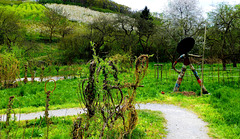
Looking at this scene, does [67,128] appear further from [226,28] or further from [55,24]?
[55,24]

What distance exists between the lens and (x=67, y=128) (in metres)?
4.88

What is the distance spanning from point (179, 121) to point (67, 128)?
3.15 metres

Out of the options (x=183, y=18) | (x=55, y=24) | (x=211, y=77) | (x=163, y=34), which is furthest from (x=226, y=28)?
(x=55, y=24)

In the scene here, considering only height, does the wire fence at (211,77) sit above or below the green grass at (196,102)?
above

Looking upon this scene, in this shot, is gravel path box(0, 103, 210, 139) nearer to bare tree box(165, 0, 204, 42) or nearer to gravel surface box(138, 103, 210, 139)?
gravel surface box(138, 103, 210, 139)

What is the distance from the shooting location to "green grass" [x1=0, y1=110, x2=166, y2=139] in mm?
4363

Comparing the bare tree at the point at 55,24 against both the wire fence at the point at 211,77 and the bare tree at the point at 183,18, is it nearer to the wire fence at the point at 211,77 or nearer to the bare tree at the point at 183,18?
the bare tree at the point at 183,18

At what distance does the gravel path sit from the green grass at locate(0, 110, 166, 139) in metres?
0.24

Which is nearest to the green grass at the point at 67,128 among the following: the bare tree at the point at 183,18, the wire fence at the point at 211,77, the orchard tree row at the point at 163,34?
the wire fence at the point at 211,77

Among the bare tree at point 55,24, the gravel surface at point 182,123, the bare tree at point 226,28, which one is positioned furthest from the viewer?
the bare tree at point 55,24

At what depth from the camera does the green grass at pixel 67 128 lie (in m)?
4.36

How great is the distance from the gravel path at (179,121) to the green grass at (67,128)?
0.80ft

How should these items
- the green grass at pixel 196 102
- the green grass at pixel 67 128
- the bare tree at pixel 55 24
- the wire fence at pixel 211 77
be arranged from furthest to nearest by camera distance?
the bare tree at pixel 55 24 < the wire fence at pixel 211 77 < the green grass at pixel 196 102 < the green grass at pixel 67 128

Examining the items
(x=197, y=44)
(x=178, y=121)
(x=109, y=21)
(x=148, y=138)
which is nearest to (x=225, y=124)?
(x=178, y=121)
